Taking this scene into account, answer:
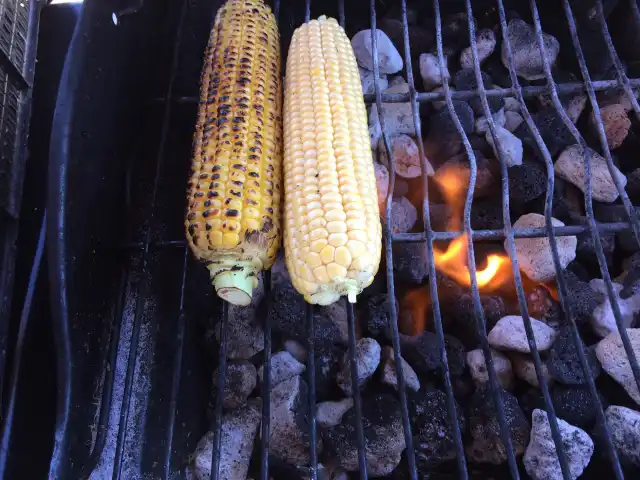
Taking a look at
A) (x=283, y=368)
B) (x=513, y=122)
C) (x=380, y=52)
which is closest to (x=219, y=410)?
(x=283, y=368)

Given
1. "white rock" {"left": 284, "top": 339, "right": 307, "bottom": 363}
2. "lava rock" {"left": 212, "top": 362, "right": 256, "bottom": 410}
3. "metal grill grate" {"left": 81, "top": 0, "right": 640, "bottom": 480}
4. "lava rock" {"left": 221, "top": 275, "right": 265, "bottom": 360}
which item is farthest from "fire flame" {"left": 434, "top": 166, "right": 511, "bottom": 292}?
"lava rock" {"left": 212, "top": 362, "right": 256, "bottom": 410}

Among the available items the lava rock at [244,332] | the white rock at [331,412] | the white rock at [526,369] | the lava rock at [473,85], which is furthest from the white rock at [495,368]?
the lava rock at [473,85]

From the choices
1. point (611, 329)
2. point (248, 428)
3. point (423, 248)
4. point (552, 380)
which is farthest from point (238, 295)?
point (611, 329)

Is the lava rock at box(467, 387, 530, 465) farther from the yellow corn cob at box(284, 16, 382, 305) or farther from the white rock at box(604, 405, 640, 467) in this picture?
the yellow corn cob at box(284, 16, 382, 305)

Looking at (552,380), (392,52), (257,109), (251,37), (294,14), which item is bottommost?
(552,380)

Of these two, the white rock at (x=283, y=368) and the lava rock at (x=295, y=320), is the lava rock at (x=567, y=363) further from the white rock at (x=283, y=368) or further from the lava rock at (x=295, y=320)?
the white rock at (x=283, y=368)

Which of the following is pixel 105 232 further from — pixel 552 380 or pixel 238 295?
pixel 552 380
